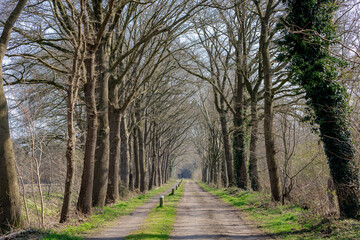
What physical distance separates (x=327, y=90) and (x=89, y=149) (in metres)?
8.51

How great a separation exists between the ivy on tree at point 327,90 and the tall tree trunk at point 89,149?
7085 millimetres

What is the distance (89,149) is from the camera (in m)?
11.5

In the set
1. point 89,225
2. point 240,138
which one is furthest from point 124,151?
point 89,225

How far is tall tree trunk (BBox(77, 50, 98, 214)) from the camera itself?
11.3 metres

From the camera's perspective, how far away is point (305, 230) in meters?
8.44

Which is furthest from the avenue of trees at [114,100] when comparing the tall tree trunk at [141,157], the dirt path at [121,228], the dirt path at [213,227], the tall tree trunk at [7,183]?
the tall tree trunk at [141,157]

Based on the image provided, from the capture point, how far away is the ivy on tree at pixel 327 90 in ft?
27.9

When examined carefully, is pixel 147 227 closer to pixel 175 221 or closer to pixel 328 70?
pixel 175 221

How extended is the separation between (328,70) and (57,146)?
15.4 m

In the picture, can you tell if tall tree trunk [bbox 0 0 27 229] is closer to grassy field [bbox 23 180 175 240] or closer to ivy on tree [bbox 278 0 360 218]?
grassy field [bbox 23 180 175 240]

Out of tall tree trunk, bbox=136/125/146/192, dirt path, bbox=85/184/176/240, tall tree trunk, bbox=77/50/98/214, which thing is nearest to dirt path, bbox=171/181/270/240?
dirt path, bbox=85/184/176/240

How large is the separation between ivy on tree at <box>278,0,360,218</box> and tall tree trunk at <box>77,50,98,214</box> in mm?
7085

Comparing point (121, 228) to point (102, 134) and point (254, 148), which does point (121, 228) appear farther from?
point (254, 148)

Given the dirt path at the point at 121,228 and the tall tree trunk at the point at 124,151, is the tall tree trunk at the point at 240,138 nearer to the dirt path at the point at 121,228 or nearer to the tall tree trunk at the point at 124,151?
the tall tree trunk at the point at 124,151
